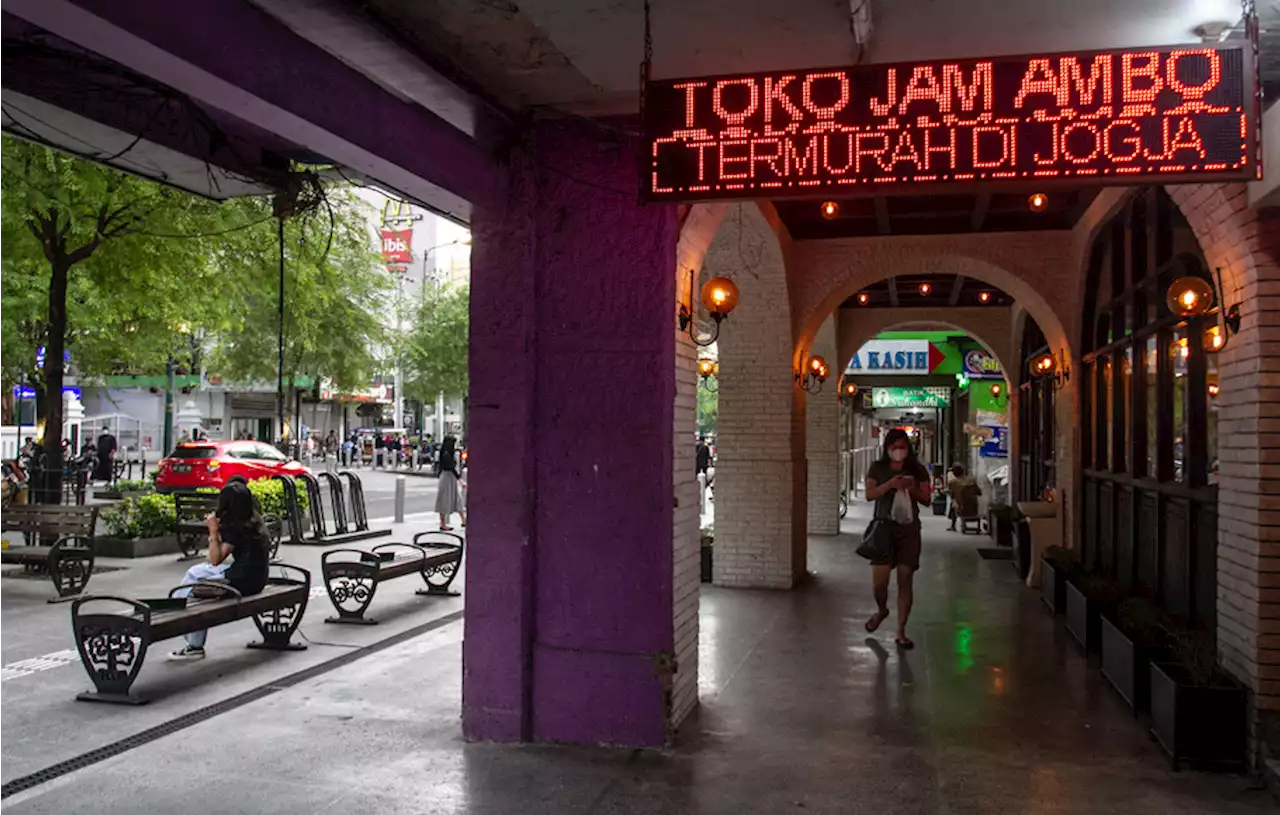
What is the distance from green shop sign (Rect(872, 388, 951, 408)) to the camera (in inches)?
1019

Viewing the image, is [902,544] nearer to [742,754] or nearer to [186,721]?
[742,754]

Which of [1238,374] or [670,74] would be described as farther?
[1238,374]

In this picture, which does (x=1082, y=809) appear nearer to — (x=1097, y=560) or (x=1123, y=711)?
(x=1123, y=711)

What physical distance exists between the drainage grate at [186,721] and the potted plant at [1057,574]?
19.1 ft

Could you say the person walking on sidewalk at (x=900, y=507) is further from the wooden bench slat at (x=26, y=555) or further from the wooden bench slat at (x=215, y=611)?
the wooden bench slat at (x=26, y=555)

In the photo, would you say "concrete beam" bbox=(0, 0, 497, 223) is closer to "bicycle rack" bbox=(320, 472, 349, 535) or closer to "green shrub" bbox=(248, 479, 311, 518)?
"bicycle rack" bbox=(320, 472, 349, 535)

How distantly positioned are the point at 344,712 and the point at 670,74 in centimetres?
416

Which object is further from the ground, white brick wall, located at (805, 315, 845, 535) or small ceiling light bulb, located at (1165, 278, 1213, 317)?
small ceiling light bulb, located at (1165, 278, 1213, 317)

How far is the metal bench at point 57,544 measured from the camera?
976 cm

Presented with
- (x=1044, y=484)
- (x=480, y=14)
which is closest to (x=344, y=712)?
(x=480, y=14)

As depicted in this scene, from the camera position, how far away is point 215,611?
684 cm

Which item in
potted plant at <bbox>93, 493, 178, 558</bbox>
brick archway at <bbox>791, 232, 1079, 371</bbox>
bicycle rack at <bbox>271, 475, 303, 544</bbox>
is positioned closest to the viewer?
brick archway at <bbox>791, 232, 1079, 371</bbox>

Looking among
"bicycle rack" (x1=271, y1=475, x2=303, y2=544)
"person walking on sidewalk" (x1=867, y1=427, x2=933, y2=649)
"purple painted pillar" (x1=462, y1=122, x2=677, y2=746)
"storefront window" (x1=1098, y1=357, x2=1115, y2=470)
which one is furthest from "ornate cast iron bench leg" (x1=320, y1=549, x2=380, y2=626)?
"storefront window" (x1=1098, y1=357, x2=1115, y2=470)

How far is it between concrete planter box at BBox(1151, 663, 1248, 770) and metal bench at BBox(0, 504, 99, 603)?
9.51 metres
